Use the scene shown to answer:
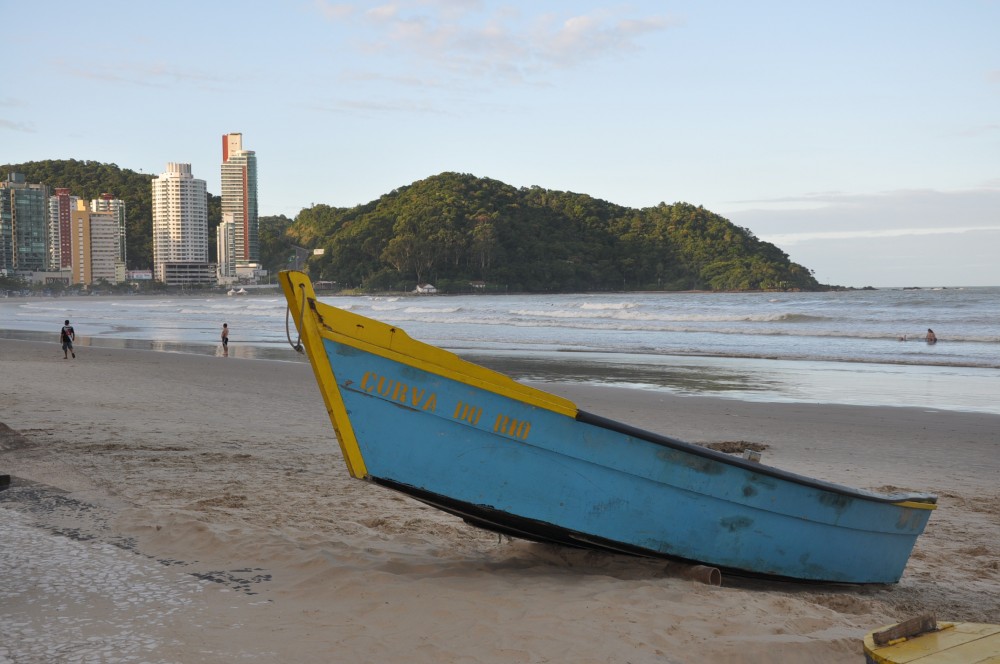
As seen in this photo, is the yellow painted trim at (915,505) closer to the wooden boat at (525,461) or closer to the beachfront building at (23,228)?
the wooden boat at (525,461)

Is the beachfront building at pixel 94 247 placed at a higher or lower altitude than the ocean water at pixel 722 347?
higher

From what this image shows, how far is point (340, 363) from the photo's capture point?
4254 mm

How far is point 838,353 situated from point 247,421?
1730 cm

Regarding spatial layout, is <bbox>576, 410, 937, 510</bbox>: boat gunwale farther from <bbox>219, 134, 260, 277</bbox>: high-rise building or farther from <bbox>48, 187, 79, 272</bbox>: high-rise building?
<bbox>48, 187, 79, 272</bbox>: high-rise building

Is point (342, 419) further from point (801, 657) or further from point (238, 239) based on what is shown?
point (238, 239)

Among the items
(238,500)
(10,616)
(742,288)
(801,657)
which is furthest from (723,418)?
(742,288)

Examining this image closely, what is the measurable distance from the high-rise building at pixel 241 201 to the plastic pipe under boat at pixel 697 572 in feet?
498

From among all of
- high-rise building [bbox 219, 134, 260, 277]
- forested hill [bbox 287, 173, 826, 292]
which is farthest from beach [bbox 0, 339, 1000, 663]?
high-rise building [bbox 219, 134, 260, 277]

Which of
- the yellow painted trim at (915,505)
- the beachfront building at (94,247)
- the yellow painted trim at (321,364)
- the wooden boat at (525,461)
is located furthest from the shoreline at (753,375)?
the beachfront building at (94,247)

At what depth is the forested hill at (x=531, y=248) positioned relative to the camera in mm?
104750

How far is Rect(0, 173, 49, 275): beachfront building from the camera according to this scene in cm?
13450

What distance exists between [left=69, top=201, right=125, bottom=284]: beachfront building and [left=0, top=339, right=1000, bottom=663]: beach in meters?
147

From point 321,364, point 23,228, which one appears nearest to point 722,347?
point 321,364

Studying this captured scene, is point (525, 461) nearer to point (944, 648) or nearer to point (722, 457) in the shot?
point (722, 457)
